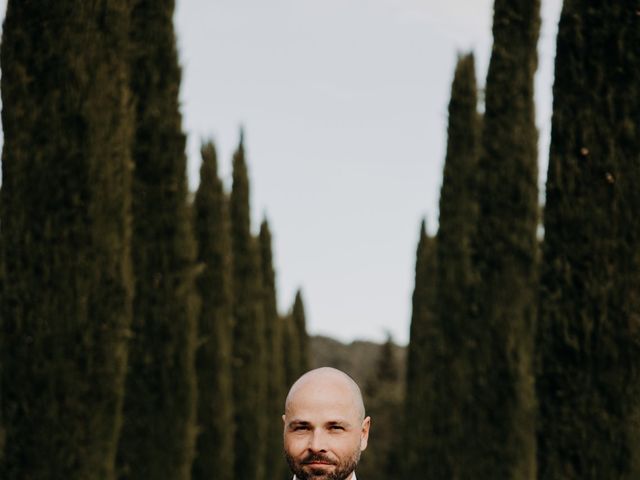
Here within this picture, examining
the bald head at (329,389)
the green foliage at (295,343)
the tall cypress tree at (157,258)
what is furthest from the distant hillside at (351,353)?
the bald head at (329,389)

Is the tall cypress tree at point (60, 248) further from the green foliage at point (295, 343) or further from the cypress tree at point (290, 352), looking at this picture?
the cypress tree at point (290, 352)

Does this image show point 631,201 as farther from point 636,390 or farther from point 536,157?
point 536,157

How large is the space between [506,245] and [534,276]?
2.46 ft

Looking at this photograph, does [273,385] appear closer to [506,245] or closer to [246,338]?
[246,338]

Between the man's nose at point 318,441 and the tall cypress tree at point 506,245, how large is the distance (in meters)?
15.9

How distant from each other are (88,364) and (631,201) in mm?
5775

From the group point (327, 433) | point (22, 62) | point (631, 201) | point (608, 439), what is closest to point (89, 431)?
point (22, 62)

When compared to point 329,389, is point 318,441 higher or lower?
lower

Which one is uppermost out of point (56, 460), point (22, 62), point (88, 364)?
point (22, 62)

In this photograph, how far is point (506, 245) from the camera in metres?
19.4

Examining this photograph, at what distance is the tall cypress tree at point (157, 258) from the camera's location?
17.0 m

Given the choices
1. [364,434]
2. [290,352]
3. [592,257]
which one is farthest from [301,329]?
[364,434]

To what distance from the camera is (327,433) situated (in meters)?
3.46

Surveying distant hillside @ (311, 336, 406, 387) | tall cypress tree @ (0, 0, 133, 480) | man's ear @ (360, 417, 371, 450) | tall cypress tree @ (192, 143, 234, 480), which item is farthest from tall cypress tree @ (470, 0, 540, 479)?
distant hillside @ (311, 336, 406, 387)
